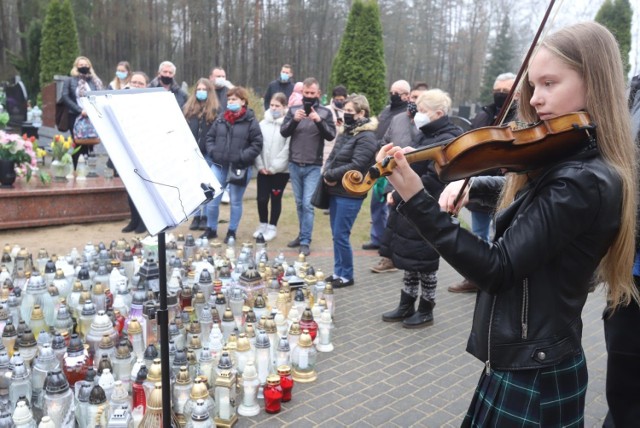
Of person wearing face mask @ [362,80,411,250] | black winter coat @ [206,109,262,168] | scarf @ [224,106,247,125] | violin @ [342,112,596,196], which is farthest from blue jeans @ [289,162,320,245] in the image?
violin @ [342,112,596,196]

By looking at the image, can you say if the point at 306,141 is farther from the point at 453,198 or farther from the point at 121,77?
the point at 453,198

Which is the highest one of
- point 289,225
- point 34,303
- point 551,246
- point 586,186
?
point 586,186

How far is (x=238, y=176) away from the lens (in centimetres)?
776

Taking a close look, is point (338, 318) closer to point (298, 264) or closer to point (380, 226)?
point (298, 264)

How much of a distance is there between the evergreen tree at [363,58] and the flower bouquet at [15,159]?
9996 mm

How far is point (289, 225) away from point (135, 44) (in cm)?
2366

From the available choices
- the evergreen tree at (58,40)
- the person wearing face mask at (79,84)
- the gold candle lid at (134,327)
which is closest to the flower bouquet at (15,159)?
the person wearing face mask at (79,84)

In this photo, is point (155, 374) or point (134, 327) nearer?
point (155, 374)

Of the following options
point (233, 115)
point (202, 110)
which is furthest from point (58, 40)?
point (233, 115)

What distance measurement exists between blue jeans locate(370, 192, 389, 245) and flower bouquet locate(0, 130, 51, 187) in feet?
16.7

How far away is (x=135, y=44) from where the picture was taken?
29.1 m

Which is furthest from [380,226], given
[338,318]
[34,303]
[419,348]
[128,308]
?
[34,303]

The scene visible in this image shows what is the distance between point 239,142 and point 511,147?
20.6 ft

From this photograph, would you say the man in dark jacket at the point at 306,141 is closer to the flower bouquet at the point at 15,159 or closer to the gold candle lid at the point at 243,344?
the gold candle lid at the point at 243,344
